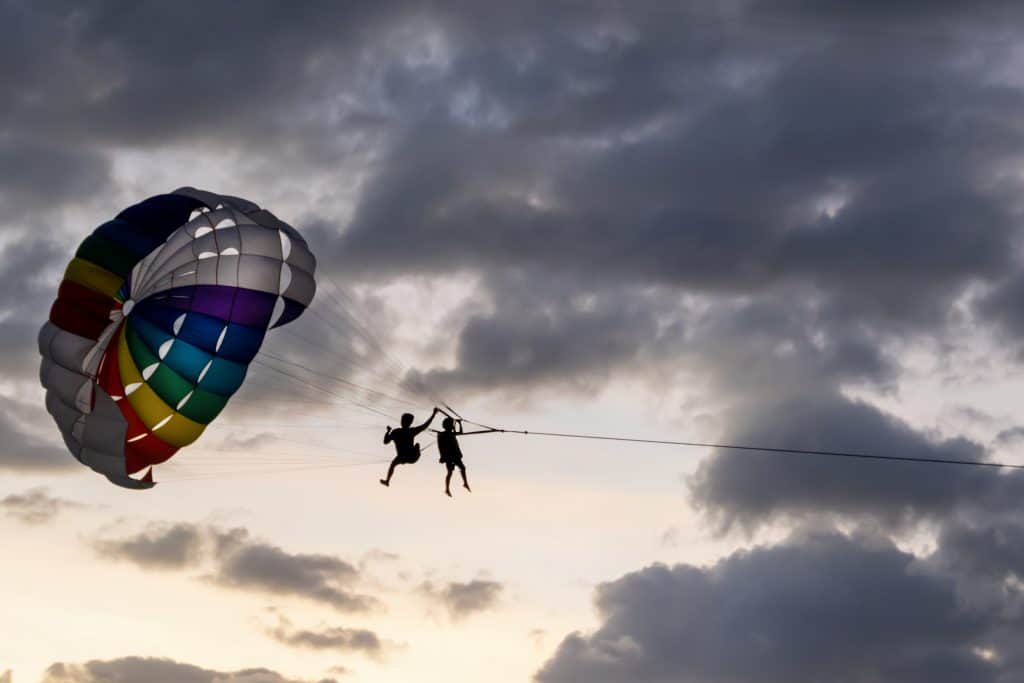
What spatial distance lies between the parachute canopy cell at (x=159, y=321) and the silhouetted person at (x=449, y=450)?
Result: 461 cm

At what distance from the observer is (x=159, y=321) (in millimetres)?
35469

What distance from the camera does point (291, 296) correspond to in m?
36.4

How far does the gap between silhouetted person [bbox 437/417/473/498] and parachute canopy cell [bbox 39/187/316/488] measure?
4.61 metres

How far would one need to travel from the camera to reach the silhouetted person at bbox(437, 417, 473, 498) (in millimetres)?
34625

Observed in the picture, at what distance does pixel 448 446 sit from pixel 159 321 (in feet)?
22.0

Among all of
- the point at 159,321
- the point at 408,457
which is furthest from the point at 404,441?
the point at 159,321

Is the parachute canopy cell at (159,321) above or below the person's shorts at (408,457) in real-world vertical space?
above

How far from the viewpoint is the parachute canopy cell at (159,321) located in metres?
35.0

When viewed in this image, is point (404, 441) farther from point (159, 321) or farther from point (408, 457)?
point (159, 321)

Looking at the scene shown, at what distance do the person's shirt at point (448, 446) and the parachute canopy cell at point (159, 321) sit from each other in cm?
457

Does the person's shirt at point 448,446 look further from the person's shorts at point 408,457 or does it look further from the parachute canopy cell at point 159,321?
the parachute canopy cell at point 159,321

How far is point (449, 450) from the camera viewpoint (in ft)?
114

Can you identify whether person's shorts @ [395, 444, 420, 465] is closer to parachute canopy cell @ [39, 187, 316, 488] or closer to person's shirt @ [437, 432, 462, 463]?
person's shirt @ [437, 432, 462, 463]

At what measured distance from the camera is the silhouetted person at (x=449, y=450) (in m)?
34.6
